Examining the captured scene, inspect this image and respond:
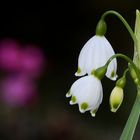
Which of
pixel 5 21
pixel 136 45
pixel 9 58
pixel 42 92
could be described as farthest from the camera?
pixel 5 21

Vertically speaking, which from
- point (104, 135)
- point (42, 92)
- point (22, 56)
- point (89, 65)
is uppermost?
point (89, 65)

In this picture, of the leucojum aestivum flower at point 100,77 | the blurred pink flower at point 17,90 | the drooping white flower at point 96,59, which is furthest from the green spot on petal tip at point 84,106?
the blurred pink flower at point 17,90

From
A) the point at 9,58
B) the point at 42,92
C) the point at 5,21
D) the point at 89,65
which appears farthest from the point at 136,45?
the point at 5,21

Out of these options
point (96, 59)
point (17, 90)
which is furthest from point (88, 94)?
point (17, 90)

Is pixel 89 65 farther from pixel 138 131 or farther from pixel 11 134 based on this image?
pixel 138 131

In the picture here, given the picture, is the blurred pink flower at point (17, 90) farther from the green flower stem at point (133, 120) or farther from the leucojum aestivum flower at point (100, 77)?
→ the green flower stem at point (133, 120)

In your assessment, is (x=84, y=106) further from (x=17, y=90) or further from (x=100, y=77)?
(x=17, y=90)
